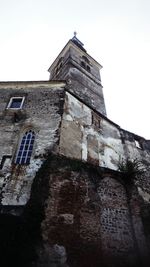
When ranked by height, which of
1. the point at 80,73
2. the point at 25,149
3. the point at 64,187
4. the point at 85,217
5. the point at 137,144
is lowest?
the point at 85,217

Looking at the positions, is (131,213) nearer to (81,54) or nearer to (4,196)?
(4,196)

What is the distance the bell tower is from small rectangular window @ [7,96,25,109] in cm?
569

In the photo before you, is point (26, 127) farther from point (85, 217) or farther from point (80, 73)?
point (80, 73)

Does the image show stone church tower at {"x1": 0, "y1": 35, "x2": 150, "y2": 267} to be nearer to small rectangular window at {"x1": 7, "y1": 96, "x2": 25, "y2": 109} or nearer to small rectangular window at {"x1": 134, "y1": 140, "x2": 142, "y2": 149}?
small rectangular window at {"x1": 7, "y1": 96, "x2": 25, "y2": 109}

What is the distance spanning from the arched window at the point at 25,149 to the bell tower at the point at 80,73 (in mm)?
7796

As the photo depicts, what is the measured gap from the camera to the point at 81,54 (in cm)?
2748

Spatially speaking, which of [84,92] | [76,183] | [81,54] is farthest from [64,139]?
[81,54]

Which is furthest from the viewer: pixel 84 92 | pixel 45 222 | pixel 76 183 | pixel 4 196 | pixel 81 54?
pixel 81 54

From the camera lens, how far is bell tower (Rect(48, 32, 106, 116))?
2159 centimetres

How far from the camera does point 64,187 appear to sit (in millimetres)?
10375

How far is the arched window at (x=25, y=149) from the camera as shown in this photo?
11688 mm

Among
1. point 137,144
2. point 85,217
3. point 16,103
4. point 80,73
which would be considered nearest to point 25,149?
point 16,103

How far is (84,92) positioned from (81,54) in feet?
26.9

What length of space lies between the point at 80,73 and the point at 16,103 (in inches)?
425
